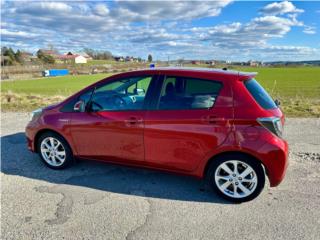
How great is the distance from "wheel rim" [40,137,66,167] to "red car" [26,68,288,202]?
0.34 m

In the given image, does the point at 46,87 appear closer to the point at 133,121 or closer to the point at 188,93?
the point at 133,121

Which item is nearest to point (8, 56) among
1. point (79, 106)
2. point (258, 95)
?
point (79, 106)

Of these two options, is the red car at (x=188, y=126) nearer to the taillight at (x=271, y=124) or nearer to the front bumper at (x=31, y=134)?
the taillight at (x=271, y=124)

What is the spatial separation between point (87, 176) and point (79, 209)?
992 mm

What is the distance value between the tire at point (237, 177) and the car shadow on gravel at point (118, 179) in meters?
0.17

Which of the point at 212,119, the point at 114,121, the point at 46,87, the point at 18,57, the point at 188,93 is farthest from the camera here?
the point at 18,57

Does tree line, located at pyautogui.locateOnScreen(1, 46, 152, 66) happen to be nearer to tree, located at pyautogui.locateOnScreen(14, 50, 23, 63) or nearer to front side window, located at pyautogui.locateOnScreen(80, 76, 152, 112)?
tree, located at pyautogui.locateOnScreen(14, 50, 23, 63)

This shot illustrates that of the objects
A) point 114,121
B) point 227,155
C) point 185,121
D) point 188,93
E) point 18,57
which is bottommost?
point 227,155

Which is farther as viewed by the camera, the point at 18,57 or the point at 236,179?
the point at 18,57

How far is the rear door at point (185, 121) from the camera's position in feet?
11.4

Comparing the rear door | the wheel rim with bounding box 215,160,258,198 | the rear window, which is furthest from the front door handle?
the rear window

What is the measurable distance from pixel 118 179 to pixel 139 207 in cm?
90

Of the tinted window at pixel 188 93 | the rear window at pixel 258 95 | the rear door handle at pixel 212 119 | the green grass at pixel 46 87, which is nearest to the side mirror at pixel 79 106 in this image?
the tinted window at pixel 188 93

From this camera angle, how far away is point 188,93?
12.1ft
